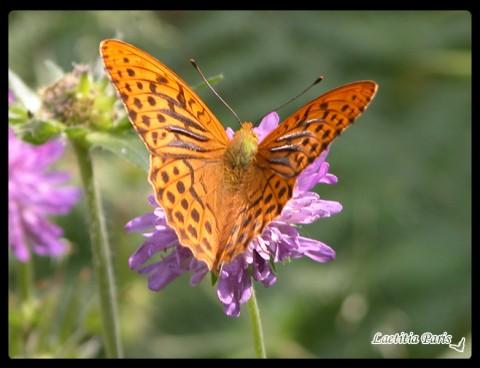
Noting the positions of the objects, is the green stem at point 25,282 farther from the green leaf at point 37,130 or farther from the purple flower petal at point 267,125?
the purple flower petal at point 267,125

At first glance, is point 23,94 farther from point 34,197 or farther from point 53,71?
point 34,197

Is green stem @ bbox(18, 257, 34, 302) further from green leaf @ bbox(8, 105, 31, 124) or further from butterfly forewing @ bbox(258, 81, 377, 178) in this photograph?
butterfly forewing @ bbox(258, 81, 377, 178)

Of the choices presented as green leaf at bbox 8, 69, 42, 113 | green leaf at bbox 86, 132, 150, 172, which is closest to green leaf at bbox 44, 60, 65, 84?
green leaf at bbox 8, 69, 42, 113

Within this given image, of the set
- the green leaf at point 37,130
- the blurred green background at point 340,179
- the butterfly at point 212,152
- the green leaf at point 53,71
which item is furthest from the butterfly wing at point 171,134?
the blurred green background at point 340,179

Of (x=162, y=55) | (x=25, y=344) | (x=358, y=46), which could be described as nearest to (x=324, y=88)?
(x=358, y=46)

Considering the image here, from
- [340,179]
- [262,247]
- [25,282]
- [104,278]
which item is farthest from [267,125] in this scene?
[340,179]
